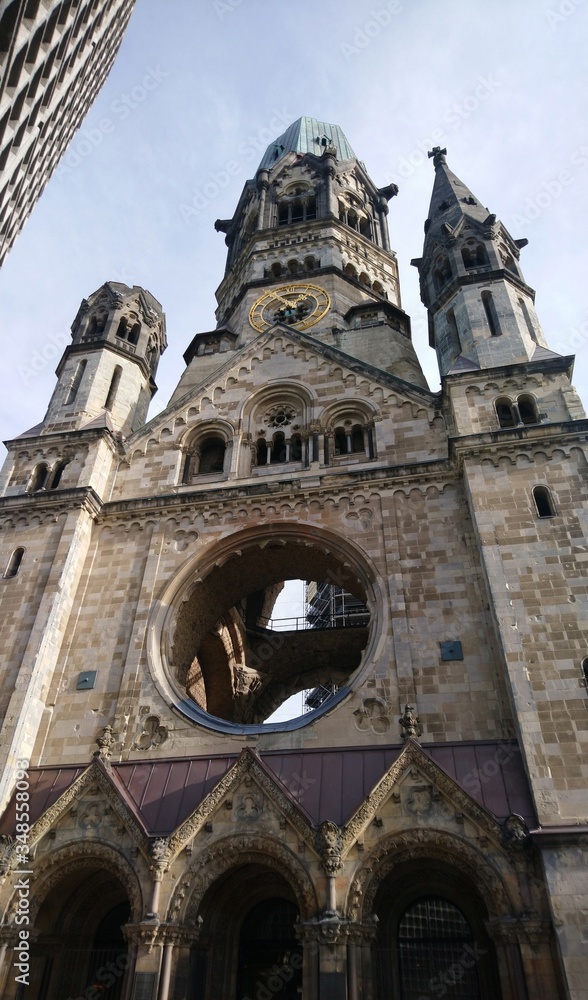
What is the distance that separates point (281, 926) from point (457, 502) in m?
10.3

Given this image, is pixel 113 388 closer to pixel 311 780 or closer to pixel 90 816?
pixel 90 816

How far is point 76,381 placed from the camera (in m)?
23.8

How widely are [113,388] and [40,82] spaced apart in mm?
10551

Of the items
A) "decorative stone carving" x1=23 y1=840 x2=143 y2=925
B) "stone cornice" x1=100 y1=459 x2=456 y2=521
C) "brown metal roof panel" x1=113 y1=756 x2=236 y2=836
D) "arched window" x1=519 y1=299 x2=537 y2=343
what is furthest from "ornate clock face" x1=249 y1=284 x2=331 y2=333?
"decorative stone carving" x1=23 y1=840 x2=143 y2=925

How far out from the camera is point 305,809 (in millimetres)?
12719

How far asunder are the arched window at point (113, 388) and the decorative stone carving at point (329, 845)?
15.6 metres

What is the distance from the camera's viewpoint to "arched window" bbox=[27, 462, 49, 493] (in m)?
20.4

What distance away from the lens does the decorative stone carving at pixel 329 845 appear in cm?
1178

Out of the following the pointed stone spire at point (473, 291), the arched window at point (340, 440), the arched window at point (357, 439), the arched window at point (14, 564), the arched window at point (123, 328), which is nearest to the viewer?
the arched window at point (14, 564)

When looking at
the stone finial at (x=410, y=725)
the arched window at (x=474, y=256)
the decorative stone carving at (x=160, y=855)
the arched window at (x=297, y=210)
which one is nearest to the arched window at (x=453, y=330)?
the arched window at (x=474, y=256)

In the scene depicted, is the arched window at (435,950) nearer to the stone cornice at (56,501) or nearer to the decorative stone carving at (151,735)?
the decorative stone carving at (151,735)

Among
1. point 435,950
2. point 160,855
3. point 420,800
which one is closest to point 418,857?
point 420,800

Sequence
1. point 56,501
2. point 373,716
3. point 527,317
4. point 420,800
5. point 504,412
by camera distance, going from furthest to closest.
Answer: point 527,317 → point 56,501 → point 504,412 → point 373,716 → point 420,800

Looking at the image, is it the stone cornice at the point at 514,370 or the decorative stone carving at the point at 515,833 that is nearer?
the decorative stone carving at the point at 515,833
